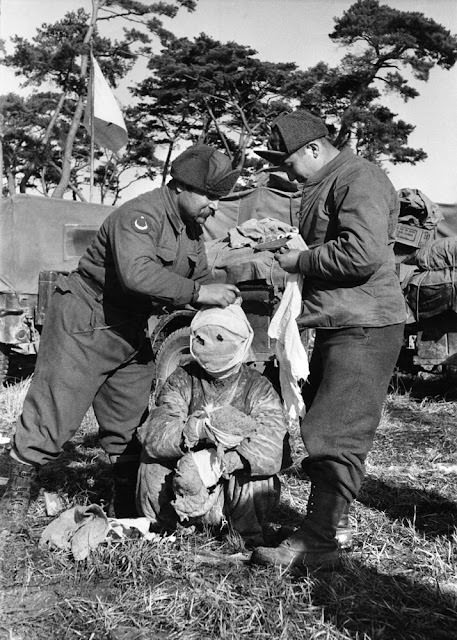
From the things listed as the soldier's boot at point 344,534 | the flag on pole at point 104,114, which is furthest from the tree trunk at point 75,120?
the soldier's boot at point 344,534

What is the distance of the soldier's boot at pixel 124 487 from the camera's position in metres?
4.02

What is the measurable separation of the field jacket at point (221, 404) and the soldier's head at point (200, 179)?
83cm

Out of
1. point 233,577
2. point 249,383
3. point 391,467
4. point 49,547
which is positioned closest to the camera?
point 233,577

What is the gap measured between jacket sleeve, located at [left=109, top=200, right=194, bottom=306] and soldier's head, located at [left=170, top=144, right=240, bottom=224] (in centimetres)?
20

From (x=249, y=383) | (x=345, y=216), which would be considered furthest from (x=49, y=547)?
(x=345, y=216)

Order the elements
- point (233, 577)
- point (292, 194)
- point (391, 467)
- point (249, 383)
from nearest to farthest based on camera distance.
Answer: point (233, 577) < point (249, 383) < point (391, 467) < point (292, 194)

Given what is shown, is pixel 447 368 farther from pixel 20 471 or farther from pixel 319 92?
pixel 319 92

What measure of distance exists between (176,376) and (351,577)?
129cm

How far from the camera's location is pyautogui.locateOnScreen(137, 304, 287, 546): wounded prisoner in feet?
11.2

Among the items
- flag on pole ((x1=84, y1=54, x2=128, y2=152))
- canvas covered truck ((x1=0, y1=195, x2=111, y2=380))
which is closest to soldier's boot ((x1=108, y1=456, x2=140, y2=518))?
canvas covered truck ((x1=0, y1=195, x2=111, y2=380))

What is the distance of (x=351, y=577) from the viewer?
325cm

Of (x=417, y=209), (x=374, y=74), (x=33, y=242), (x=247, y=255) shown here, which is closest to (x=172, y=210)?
(x=247, y=255)

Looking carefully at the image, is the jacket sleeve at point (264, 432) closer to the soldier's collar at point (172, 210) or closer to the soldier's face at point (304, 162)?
the soldier's collar at point (172, 210)

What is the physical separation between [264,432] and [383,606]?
0.94 metres
